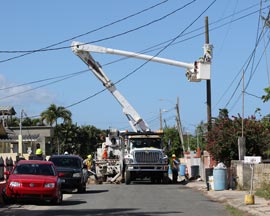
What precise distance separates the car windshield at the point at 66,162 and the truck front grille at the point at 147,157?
864 cm

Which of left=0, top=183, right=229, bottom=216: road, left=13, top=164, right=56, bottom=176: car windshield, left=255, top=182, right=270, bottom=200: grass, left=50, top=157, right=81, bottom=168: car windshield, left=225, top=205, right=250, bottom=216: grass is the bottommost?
left=225, top=205, right=250, bottom=216: grass

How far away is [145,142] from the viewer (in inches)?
1458

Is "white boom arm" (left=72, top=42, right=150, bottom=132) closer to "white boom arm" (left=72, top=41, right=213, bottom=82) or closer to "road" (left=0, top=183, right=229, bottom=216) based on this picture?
"white boom arm" (left=72, top=41, right=213, bottom=82)

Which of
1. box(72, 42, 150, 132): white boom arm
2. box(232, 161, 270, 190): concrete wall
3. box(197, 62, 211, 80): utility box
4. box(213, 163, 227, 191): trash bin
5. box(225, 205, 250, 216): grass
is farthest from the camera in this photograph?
box(72, 42, 150, 132): white boom arm

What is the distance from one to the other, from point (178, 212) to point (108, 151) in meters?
23.0

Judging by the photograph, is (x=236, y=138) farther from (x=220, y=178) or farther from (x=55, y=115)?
(x=55, y=115)

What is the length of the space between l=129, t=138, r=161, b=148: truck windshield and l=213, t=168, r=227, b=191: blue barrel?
396 inches

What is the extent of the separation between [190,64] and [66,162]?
13530mm

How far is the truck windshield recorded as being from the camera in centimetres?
3697

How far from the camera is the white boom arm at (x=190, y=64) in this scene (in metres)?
37.0

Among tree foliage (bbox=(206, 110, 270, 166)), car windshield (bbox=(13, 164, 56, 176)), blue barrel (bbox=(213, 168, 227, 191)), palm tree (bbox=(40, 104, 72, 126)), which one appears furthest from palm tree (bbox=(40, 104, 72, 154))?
car windshield (bbox=(13, 164, 56, 176))

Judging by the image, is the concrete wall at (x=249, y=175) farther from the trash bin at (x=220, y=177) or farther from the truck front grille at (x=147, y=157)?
the truck front grille at (x=147, y=157)

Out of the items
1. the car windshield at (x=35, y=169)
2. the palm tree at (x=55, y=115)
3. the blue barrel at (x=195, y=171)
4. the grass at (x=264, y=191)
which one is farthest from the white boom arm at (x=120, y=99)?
the palm tree at (x=55, y=115)

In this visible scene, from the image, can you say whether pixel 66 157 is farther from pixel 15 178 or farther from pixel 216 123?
pixel 216 123
